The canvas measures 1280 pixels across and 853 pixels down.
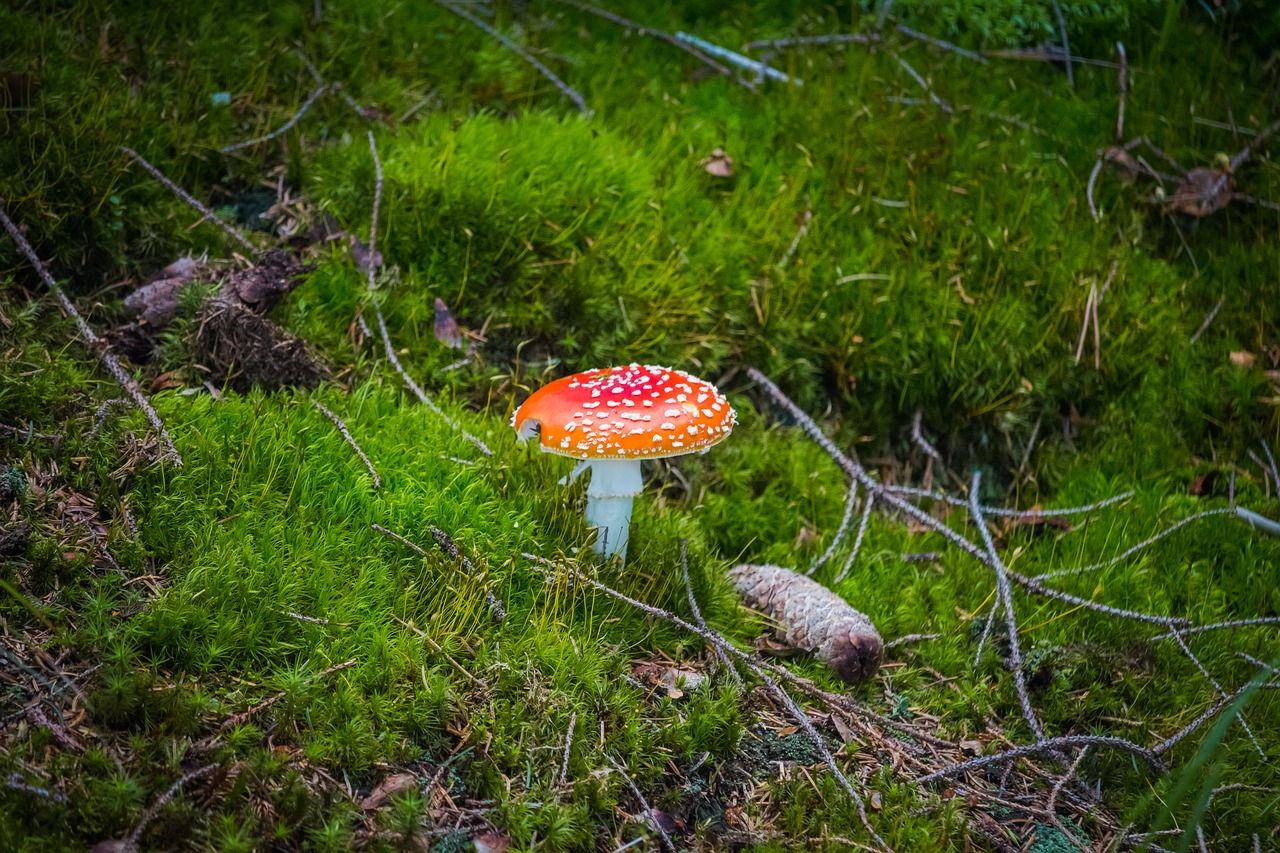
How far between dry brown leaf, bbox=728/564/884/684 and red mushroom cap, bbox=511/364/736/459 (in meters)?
0.72

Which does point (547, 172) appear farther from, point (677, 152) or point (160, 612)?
point (160, 612)

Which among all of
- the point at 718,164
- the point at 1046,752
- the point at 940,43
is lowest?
the point at 1046,752

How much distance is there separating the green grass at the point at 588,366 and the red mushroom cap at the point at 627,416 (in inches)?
17.6

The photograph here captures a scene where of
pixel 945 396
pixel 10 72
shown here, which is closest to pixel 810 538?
pixel 945 396

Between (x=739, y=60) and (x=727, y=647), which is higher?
(x=739, y=60)

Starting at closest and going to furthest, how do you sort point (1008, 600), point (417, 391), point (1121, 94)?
point (1008, 600) → point (417, 391) → point (1121, 94)

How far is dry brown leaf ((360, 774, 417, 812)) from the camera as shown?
2385 millimetres

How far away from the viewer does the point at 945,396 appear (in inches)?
178

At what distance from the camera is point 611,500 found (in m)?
3.36

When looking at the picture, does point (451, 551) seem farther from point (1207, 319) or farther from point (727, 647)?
point (1207, 319)

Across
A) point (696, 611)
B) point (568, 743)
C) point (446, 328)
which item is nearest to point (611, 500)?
point (696, 611)

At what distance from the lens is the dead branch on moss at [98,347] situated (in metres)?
3.02

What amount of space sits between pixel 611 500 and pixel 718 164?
218 centimetres

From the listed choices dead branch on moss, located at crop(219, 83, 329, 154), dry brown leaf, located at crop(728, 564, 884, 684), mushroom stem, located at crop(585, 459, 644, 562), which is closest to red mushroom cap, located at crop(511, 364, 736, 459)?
mushroom stem, located at crop(585, 459, 644, 562)
